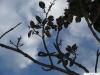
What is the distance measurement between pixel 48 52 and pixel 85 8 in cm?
97

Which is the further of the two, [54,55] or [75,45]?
[75,45]

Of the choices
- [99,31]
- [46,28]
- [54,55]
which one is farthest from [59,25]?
[99,31]

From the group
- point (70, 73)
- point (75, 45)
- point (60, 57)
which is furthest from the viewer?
point (75, 45)

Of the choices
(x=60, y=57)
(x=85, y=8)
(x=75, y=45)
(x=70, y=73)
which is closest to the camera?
(x=70, y=73)

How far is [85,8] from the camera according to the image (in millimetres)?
4516

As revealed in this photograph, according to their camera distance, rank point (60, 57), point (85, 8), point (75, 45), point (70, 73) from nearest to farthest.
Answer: point (70, 73), point (85, 8), point (60, 57), point (75, 45)

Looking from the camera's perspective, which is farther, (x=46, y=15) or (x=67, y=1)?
(x=46, y=15)

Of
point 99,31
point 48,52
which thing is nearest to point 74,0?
point 99,31

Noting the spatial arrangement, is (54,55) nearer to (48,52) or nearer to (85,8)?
(48,52)

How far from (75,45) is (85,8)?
1.01m

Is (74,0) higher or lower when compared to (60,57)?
higher

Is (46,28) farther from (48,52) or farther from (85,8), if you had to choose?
(85,8)

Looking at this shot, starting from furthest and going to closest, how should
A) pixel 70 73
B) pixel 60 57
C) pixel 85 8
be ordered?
pixel 60 57 < pixel 85 8 < pixel 70 73

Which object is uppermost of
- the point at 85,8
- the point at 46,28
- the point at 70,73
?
the point at 85,8
